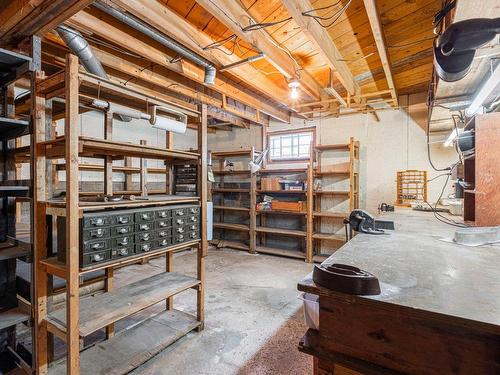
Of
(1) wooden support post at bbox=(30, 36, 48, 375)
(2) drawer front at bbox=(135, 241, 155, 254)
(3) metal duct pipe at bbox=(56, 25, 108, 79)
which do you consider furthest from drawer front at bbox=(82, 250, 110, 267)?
(3) metal duct pipe at bbox=(56, 25, 108, 79)

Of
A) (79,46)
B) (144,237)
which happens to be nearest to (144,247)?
(144,237)

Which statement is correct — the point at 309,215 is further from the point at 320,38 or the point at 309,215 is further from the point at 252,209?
the point at 320,38

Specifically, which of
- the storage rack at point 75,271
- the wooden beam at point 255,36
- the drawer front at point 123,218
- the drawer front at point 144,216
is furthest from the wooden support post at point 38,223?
the wooden beam at point 255,36

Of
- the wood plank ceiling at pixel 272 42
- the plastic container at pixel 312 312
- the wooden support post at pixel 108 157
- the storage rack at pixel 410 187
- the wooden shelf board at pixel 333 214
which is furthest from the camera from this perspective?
the wooden shelf board at pixel 333 214

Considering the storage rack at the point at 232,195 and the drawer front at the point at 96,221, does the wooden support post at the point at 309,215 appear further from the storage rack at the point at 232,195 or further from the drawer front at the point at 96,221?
the drawer front at the point at 96,221

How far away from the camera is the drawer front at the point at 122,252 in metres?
1.65

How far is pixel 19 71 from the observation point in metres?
1.65

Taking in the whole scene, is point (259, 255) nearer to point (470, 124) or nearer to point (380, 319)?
point (470, 124)

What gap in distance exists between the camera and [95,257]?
154 cm

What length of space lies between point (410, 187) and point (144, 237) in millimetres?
4126

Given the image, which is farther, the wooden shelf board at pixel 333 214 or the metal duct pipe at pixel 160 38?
the wooden shelf board at pixel 333 214

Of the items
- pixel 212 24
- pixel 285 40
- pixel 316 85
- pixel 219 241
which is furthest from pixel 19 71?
pixel 219 241

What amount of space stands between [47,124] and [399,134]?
462 cm

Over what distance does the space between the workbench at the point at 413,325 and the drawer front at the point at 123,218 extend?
129 cm
